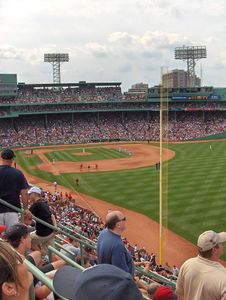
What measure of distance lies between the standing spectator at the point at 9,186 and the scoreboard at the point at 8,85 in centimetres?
7171

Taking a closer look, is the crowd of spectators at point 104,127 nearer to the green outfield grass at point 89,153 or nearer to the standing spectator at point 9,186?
the green outfield grass at point 89,153

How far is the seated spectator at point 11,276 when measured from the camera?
98.2 inches

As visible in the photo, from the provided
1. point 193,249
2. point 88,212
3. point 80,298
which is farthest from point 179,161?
point 80,298

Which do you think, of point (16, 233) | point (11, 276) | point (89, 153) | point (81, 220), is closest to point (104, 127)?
point (89, 153)

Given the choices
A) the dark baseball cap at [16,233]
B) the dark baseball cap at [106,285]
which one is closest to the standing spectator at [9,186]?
the dark baseball cap at [16,233]

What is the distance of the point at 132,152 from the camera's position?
180ft

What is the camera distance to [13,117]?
75562 millimetres

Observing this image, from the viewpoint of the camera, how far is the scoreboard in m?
76.4

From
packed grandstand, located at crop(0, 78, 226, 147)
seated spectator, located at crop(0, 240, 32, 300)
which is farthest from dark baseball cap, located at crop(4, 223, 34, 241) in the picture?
packed grandstand, located at crop(0, 78, 226, 147)

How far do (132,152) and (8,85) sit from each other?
114ft

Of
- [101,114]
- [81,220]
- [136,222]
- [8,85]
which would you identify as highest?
[8,85]

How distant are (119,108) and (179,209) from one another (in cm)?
5638

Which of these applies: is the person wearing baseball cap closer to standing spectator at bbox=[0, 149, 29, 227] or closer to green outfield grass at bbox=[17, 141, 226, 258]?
standing spectator at bbox=[0, 149, 29, 227]

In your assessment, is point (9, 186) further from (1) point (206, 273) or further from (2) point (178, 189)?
(2) point (178, 189)
